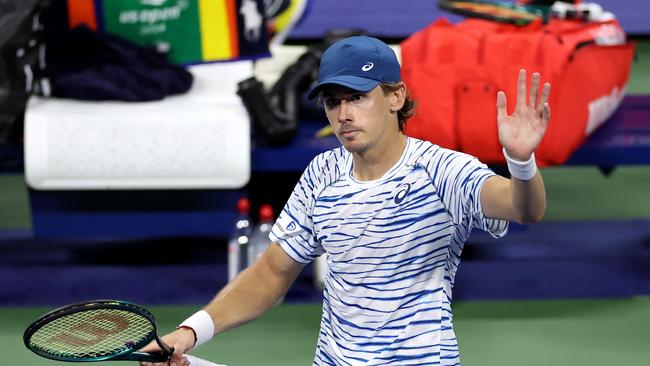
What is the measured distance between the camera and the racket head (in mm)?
2895

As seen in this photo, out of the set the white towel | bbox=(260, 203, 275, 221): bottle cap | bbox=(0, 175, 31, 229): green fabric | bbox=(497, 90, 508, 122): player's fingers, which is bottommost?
bbox=(0, 175, 31, 229): green fabric

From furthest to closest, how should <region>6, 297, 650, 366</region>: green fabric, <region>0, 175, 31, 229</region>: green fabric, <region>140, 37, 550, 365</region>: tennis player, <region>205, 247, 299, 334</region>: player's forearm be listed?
<region>0, 175, 31, 229</region>: green fabric < <region>6, 297, 650, 366</region>: green fabric < <region>205, 247, 299, 334</region>: player's forearm < <region>140, 37, 550, 365</region>: tennis player

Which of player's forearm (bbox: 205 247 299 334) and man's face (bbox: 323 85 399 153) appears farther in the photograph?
player's forearm (bbox: 205 247 299 334)

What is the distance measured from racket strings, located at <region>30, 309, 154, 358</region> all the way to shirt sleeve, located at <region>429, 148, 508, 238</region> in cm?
75

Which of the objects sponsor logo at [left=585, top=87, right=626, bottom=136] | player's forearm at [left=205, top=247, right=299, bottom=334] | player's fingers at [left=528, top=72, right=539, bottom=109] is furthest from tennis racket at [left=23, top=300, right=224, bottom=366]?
sponsor logo at [left=585, top=87, right=626, bottom=136]

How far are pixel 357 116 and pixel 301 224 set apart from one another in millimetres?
370

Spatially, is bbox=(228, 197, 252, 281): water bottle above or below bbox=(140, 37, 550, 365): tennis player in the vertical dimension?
below

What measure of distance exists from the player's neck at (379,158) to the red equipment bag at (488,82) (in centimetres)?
253

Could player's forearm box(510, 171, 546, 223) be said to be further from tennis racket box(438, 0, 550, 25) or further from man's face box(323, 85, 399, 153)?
tennis racket box(438, 0, 550, 25)

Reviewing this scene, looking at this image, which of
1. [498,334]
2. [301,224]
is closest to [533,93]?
[301,224]

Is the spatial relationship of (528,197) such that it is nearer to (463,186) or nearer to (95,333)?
(463,186)

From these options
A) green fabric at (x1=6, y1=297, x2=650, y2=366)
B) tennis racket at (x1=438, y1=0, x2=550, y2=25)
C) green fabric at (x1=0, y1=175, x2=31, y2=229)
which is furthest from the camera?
green fabric at (x1=0, y1=175, x2=31, y2=229)

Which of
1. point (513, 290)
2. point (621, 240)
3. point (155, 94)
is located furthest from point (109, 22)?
point (621, 240)

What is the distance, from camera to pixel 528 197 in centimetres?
259
